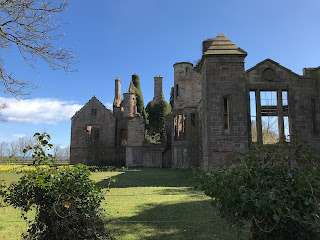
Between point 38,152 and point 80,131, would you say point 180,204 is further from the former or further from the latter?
point 80,131

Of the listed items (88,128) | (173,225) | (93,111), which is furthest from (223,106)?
(88,128)

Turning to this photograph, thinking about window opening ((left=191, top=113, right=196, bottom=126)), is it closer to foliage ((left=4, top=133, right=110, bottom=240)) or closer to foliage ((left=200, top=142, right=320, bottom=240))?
foliage ((left=200, top=142, right=320, bottom=240))

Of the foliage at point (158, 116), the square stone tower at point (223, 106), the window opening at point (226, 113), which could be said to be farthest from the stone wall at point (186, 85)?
the foliage at point (158, 116)

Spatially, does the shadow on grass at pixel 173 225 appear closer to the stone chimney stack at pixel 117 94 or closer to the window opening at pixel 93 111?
the window opening at pixel 93 111

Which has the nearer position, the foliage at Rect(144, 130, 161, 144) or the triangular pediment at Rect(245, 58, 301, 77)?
the triangular pediment at Rect(245, 58, 301, 77)

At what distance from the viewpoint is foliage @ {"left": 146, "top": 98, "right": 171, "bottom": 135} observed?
142 feet

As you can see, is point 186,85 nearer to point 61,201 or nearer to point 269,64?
point 269,64

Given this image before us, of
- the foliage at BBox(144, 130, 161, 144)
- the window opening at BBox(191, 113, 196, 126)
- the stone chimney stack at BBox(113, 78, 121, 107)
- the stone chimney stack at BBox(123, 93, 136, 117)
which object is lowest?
the foliage at BBox(144, 130, 161, 144)

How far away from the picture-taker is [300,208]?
9.37ft

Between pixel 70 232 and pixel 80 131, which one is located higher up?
pixel 80 131

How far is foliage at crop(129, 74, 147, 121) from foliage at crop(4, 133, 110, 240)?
1559 inches

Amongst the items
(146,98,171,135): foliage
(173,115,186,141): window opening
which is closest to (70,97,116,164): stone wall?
(146,98,171,135): foliage

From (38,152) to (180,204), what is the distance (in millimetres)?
5327

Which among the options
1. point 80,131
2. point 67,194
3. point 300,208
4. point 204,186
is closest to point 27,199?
point 67,194
